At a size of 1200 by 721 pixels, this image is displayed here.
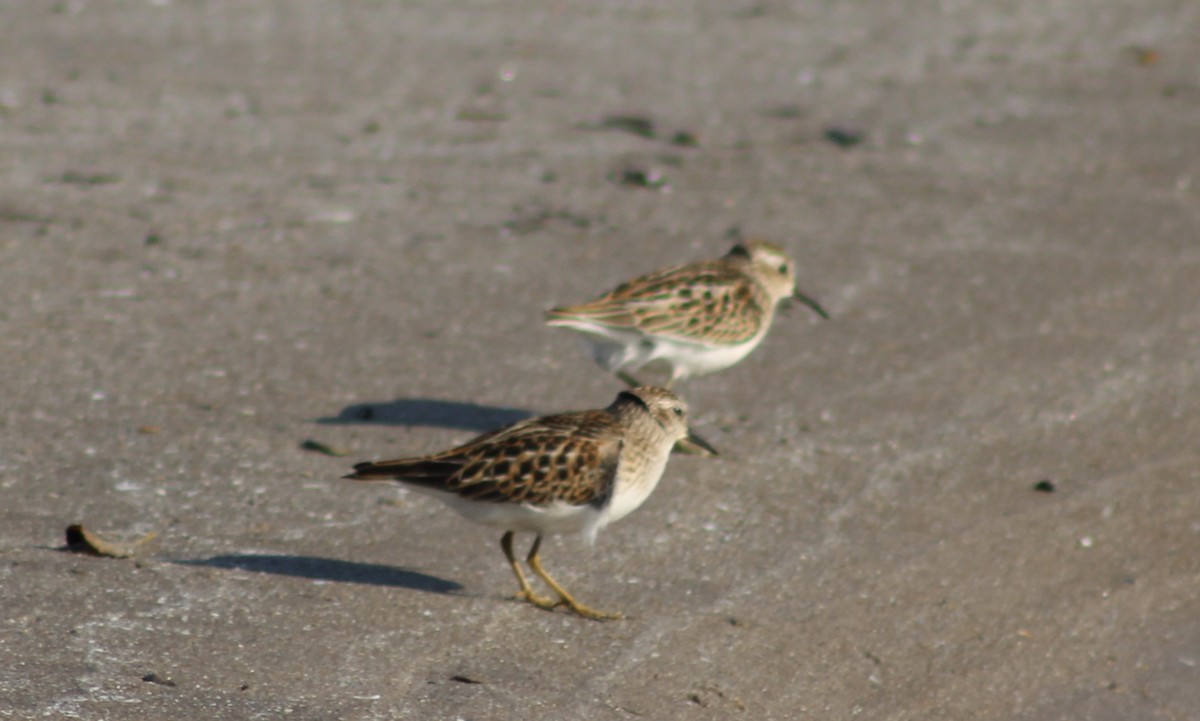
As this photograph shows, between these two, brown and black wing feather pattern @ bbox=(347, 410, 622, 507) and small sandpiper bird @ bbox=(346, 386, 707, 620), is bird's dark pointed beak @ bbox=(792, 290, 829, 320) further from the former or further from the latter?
brown and black wing feather pattern @ bbox=(347, 410, 622, 507)

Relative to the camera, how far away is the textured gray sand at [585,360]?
6508 millimetres

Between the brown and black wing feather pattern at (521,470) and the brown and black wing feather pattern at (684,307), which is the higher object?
the brown and black wing feather pattern at (521,470)

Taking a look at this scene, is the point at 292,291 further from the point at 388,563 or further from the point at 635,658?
the point at 635,658

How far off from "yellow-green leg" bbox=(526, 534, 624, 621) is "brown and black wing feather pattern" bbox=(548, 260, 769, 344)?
1930mm

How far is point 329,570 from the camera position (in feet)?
22.7

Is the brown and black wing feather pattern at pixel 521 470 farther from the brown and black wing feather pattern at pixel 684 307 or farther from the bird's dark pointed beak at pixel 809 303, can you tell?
the bird's dark pointed beak at pixel 809 303

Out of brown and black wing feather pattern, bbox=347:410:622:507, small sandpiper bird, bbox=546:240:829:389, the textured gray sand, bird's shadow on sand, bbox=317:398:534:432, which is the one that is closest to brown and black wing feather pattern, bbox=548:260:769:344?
small sandpiper bird, bbox=546:240:829:389

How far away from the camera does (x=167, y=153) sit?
1270 cm

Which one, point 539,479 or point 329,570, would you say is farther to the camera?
point 329,570

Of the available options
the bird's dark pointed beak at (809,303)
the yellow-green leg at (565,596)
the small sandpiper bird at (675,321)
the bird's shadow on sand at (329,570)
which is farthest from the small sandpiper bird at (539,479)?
the bird's dark pointed beak at (809,303)

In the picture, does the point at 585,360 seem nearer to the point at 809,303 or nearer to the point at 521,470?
the point at 809,303

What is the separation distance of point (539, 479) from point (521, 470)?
3.2 inches

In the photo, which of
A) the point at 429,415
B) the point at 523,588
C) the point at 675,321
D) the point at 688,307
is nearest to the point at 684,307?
the point at 688,307

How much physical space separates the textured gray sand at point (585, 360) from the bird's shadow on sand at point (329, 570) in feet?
0.08
